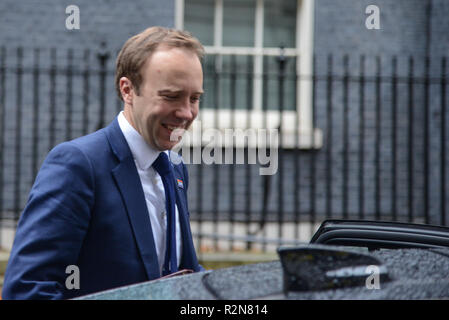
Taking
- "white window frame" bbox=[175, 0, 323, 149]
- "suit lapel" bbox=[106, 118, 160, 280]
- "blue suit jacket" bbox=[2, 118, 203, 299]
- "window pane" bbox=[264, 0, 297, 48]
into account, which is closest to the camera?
"blue suit jacket" bbox=[2, 118, 203, 299]

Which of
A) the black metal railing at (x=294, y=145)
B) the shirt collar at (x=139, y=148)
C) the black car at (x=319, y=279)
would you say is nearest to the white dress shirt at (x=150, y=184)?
the shirt collar at (x=139, y=148)

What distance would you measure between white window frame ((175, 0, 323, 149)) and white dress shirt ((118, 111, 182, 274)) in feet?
18.7

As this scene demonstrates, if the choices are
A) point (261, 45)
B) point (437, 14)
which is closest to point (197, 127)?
point (261, 45)

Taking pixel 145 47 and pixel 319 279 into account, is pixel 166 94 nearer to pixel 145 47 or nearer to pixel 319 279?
pixel 145 47

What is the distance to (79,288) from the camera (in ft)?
6.21

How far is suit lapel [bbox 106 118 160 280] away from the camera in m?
1.95

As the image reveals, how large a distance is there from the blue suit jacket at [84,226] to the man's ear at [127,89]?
149 millimetres

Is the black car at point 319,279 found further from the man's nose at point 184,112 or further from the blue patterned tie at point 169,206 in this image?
the man's nose at point 184,112

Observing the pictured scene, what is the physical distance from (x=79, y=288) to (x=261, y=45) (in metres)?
6.84

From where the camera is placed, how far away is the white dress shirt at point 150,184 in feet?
6.95

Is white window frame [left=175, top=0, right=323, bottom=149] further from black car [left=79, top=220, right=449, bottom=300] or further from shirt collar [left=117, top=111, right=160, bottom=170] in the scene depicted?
black car [left=79, top=220, right=449, bottom=300]

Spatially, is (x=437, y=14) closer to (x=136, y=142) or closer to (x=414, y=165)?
(x=414, y=165)

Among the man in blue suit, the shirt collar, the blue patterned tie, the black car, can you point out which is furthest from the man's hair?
the black car

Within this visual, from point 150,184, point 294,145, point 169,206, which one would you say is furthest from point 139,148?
point 294,145
